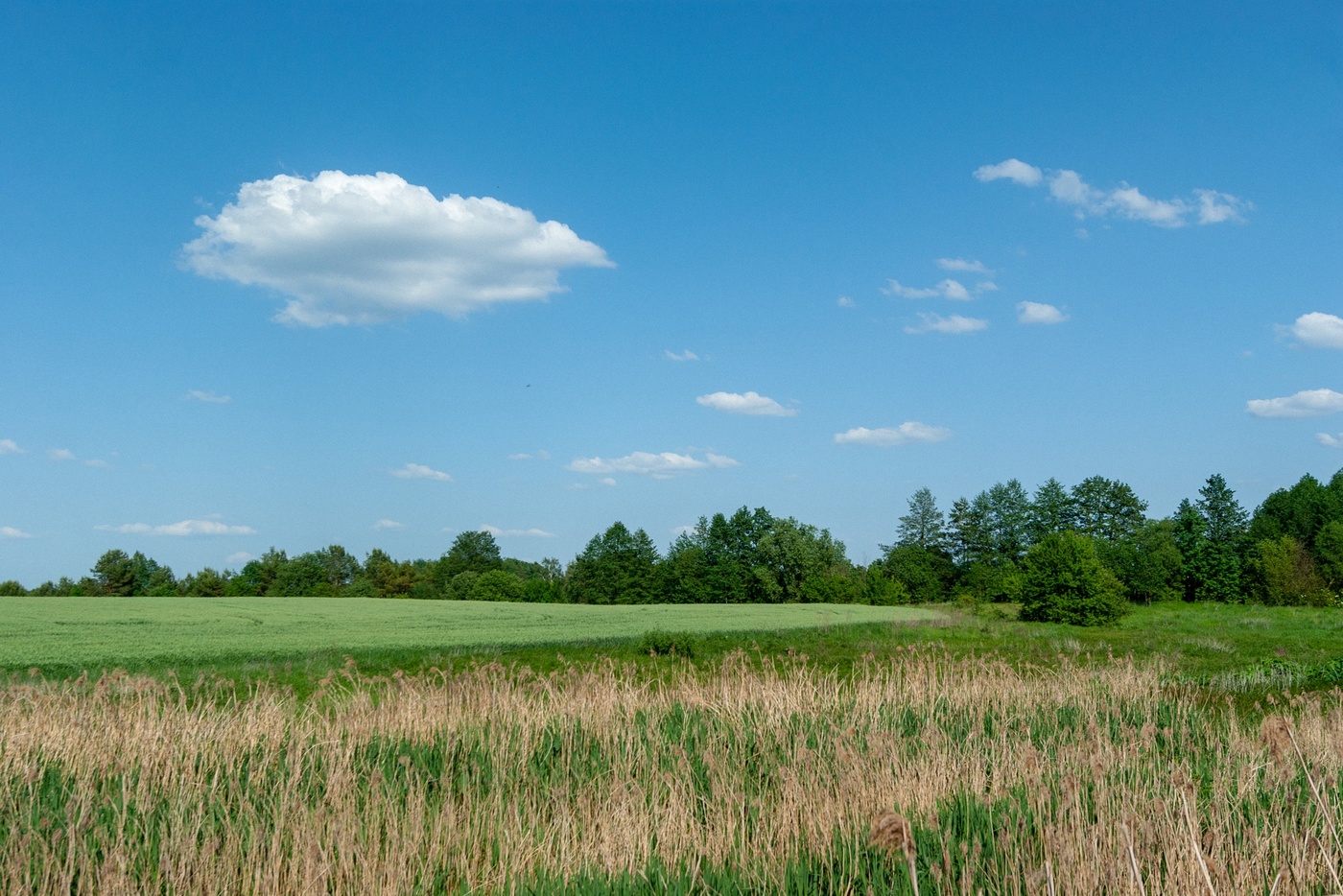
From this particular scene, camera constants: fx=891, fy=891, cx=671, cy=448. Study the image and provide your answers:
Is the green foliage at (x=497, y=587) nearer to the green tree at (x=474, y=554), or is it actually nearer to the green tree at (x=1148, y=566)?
the green tree at (x=474, y=554)

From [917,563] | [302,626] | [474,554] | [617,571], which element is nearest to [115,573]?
[474,554]

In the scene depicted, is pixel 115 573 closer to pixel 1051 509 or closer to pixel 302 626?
pixel 302 626

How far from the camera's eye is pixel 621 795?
691cm

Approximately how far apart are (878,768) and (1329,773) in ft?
12.8

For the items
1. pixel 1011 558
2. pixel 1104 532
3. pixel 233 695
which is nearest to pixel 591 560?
pixel 1011 558

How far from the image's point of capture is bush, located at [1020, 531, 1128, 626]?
49375mm

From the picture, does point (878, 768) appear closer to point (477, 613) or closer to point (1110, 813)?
point (1110, 813)

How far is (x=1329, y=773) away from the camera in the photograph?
7.78m

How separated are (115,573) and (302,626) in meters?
64.7

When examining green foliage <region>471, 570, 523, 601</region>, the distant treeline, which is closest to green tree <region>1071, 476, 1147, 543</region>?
the distant treeline

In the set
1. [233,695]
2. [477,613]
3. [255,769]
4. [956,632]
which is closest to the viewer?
[255,769]

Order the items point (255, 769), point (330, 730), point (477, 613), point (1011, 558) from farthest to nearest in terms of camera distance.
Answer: point (1011, 558), point (477, 613), point (330, 730), point (255, 769)

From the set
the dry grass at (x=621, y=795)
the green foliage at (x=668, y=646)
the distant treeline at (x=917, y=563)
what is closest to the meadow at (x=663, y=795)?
the dry grass at (x=621, y=795)

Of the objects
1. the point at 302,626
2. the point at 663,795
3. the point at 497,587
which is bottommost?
the point at 497,587
